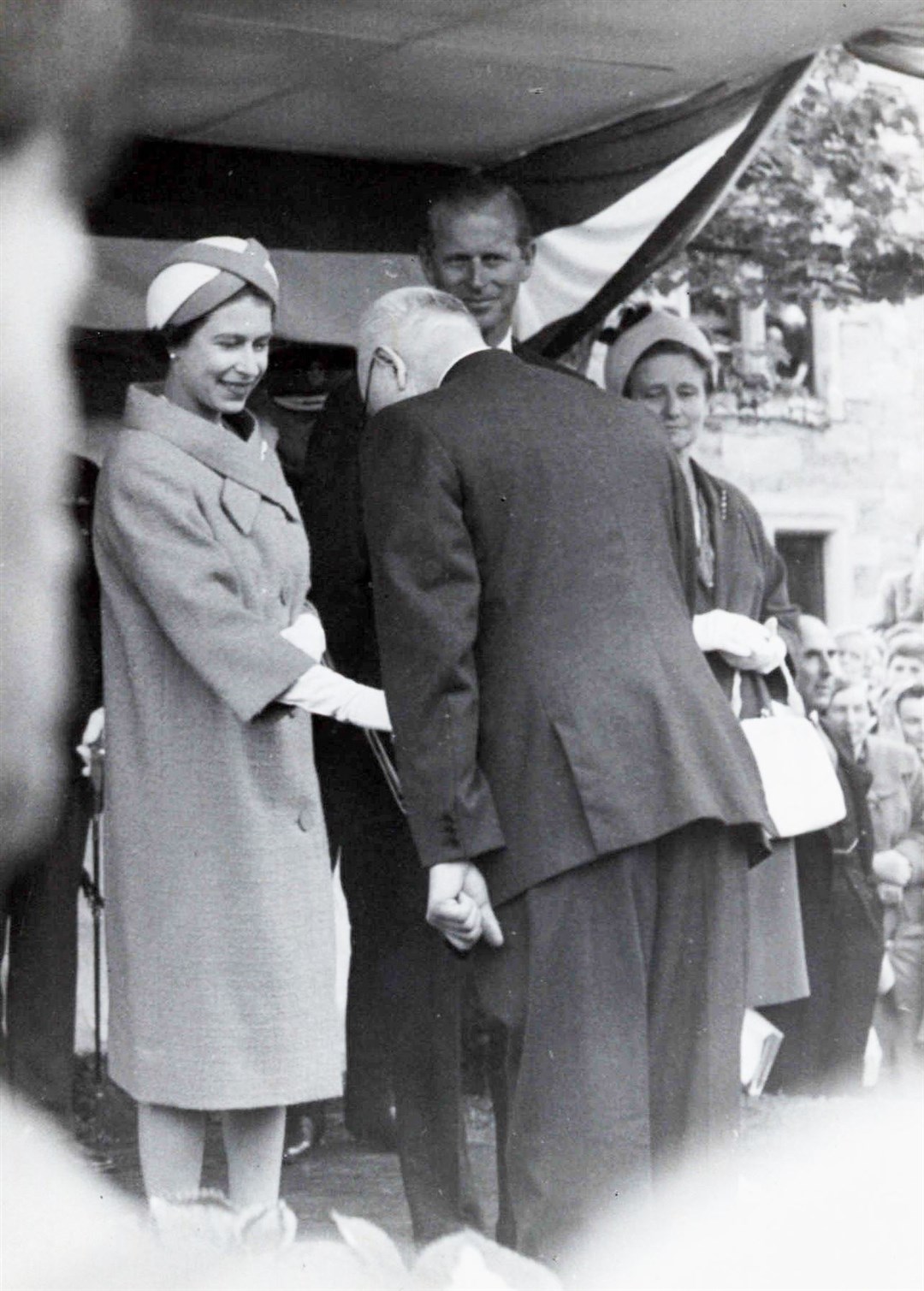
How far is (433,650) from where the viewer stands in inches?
127

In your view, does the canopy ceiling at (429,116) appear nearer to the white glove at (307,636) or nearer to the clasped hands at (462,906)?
the white glove at (307,636)

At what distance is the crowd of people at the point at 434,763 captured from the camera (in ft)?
10.7

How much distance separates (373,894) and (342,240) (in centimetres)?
166

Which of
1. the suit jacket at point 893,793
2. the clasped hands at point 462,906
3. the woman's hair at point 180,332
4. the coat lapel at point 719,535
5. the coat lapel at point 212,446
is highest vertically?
the woman's hair at point 180,332

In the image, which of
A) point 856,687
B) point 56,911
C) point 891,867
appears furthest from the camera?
point 856,687

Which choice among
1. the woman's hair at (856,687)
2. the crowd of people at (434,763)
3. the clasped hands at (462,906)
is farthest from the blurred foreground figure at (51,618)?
the woman's hair at (856,687)

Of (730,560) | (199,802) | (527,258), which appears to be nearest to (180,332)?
(199,802)

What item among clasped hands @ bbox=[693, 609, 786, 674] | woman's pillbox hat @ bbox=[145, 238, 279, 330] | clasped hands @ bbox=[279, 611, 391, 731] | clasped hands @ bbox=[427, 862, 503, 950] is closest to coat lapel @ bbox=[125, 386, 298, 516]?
woman's pillbox hat @ bbox=[145, 238, 279, 330]

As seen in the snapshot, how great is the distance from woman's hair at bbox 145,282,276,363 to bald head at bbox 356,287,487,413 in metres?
0.20

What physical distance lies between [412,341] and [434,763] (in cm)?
77

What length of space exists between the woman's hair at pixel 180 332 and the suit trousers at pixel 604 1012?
3.60 ft

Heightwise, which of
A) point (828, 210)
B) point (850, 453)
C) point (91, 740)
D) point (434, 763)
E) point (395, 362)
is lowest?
point (91, 740)

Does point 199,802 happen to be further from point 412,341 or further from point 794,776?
point 794,776

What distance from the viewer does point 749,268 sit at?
6055 millimetres
